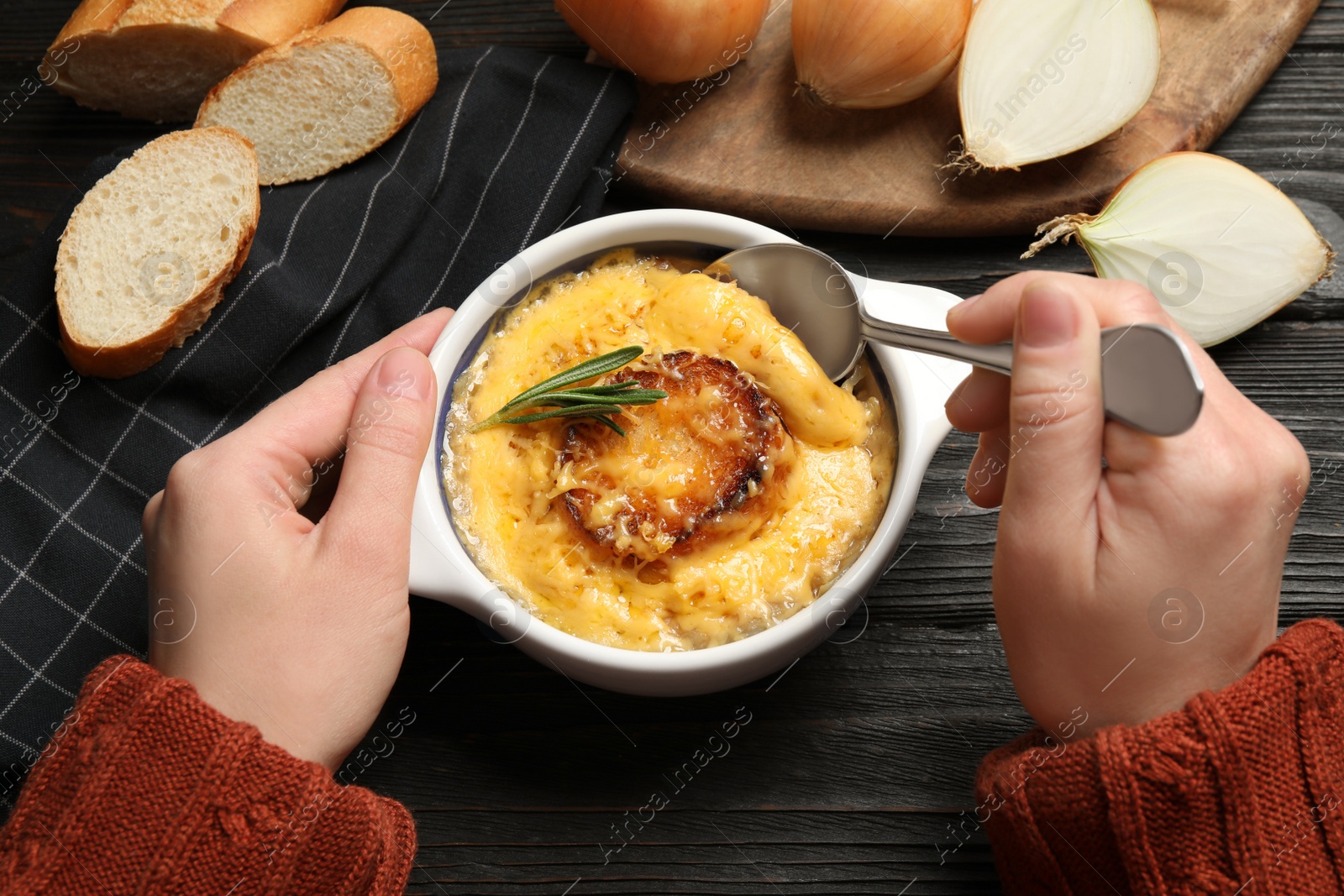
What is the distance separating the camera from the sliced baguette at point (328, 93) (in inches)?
84.1

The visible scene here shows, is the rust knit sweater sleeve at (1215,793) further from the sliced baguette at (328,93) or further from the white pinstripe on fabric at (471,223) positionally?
the sliced baguette at (328,93)

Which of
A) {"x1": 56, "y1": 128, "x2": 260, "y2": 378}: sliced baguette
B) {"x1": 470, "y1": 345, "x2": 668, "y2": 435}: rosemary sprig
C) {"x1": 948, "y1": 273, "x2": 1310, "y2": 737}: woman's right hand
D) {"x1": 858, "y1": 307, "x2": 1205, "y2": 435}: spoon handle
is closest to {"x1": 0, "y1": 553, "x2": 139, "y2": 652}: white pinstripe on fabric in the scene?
{"x1": 56, "y1": 128, "x2": 260, "y2": 378}: sliced baguette

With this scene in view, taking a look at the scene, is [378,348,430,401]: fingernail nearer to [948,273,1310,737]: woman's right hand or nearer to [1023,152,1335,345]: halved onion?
Result: [948,273,1310,737]: woman's right hand

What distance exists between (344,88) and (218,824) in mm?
1607

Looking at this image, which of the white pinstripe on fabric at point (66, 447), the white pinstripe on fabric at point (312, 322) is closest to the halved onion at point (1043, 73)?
the white pinstripe on fabric at point (312, 322)

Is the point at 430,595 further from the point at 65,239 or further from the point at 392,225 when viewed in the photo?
the point at 65,239

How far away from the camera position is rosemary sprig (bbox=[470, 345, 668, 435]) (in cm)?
158

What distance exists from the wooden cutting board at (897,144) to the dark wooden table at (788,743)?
0.53 metres

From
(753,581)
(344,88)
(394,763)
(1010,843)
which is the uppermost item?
(344,88)

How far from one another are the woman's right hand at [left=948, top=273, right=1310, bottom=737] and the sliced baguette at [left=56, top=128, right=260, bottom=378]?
1.67 meters

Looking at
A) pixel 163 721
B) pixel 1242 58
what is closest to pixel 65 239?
pixel 163 721

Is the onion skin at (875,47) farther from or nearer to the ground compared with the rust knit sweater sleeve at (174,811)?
farther from the ground

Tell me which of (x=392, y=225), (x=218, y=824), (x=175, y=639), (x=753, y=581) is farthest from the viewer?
(x=392, y=225)

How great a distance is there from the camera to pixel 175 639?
4.81 ft
